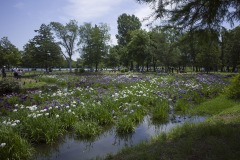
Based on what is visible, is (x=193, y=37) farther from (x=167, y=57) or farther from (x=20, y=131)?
(x=167, y=57)

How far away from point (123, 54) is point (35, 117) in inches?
1949

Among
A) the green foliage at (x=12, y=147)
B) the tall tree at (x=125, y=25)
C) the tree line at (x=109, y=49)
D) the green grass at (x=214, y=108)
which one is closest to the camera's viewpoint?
the green foliage at (x=12, y=147)

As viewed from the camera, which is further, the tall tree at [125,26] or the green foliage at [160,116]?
the tall tree at [125,26]

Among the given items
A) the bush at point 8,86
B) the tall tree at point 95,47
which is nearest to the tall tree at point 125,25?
the tall tree at point 95,47

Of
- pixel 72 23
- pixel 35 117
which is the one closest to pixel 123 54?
pixel 72 23

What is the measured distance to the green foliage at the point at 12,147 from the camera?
515cm

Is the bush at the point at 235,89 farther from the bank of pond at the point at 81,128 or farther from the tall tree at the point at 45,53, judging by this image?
the tall tree at the point at 45,53

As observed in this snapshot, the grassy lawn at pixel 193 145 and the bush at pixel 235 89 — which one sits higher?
the bush at pixel 235 89

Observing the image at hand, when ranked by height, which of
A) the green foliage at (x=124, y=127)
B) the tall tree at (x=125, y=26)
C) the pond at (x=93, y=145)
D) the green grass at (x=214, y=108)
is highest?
the tall tree at (x=125, y=26)

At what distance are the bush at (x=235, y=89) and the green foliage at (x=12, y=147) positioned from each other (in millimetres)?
10320

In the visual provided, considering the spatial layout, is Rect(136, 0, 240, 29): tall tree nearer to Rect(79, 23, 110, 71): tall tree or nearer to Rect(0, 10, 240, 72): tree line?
Rect(0, 10, 240, 72): tree line

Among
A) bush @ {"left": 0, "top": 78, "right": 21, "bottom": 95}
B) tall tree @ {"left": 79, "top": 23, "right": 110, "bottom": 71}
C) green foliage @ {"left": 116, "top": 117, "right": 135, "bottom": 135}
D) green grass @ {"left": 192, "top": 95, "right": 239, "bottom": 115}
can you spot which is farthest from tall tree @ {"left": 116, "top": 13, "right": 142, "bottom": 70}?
green foliage @ {"left": 116, "top": 117, "right": 135, "bottom": 135}

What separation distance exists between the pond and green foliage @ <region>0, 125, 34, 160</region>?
0.41 m

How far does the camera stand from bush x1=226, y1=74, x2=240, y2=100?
1058cm
